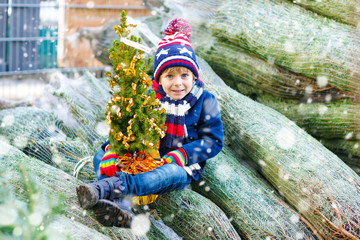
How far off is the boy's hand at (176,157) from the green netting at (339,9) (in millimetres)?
2343

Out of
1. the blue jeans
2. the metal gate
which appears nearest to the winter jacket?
the blue jeans

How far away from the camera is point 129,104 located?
198cm

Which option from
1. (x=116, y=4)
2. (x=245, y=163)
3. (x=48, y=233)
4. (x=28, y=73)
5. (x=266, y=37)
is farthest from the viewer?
(x=116, y=4)

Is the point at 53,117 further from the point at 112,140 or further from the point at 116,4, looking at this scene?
the point at 116,4

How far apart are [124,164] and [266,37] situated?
Answer: 6.97 feet

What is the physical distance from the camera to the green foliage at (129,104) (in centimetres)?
196

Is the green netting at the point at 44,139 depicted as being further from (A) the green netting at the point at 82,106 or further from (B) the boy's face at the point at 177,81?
(B) the boy's face at the point at 177,81

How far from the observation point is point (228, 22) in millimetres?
3863

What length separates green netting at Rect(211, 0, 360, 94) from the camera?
337 centimetres

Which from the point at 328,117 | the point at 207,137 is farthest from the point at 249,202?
the point at 328,117

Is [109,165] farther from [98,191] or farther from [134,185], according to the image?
[98,191]

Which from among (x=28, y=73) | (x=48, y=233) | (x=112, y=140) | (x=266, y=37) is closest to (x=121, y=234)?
(x=112, y=140)

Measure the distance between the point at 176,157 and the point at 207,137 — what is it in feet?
0.88

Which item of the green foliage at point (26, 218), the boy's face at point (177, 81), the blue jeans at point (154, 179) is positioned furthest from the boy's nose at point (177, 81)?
the green foliage at point (26, 218)
